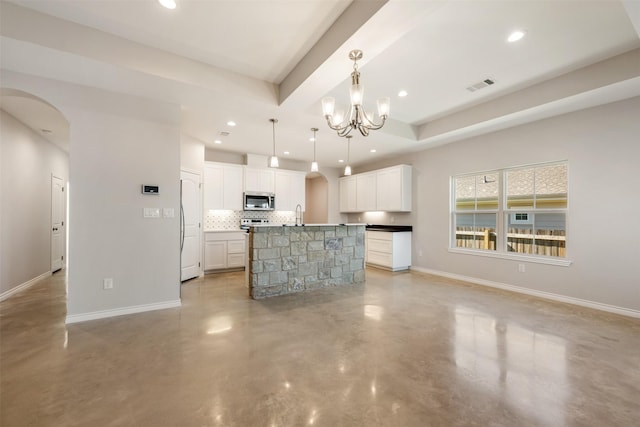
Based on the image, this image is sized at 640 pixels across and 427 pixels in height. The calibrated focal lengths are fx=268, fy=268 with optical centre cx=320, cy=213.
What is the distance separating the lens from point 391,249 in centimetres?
595

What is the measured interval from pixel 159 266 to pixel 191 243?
1645 mm

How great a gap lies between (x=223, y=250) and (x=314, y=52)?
4.45 m

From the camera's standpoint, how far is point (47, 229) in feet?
17.4

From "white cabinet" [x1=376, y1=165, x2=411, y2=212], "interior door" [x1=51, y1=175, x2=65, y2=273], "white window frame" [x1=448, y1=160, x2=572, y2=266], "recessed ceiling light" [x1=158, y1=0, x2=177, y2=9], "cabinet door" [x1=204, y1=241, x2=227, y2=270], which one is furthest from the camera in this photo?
"white cabinet" [x1=376, y1=165, x2=411, y2=212]

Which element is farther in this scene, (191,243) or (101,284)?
(191,243)

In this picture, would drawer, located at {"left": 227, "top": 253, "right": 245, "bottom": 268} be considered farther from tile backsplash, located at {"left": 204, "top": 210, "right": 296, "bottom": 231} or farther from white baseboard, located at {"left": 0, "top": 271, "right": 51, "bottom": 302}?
white baseboard, located at {"left": 0, "top": 271, "right": 51, "bottom": 302}

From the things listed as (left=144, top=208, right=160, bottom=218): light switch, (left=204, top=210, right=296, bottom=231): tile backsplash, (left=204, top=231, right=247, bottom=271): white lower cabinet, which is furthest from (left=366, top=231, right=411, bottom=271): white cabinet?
(left=144, top=208, right=160, bottom=218): light switch

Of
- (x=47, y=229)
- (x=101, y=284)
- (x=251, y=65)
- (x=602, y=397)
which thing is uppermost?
(x=251, y=65)

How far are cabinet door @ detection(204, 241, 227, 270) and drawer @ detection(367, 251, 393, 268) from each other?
11.1 ft

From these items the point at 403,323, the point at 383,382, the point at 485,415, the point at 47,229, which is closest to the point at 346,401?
the point at 383,382

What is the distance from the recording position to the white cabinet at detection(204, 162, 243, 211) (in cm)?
593

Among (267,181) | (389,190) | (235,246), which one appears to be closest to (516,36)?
(389,190)

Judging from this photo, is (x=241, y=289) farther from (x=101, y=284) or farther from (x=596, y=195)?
(x=596, y=195)

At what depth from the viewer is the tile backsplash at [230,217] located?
20.4 feet
